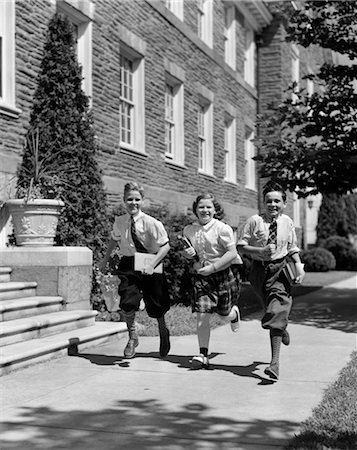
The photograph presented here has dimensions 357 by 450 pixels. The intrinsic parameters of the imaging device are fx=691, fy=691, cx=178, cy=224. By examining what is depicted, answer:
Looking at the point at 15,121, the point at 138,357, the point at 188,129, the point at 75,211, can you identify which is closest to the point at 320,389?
the point at 138,357

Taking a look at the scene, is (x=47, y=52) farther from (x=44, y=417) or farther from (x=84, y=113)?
(x=44, y=417)

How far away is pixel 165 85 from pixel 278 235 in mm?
10648

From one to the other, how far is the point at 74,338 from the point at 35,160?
321cm

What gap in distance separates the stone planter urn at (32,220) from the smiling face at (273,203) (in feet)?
11.8

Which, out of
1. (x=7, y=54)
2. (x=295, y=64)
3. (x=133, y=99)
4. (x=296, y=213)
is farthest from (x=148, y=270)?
(x=295, y=64)

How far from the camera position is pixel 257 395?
222 inches

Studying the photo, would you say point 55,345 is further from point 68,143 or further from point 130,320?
point 68,143

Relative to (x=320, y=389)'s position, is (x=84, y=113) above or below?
above

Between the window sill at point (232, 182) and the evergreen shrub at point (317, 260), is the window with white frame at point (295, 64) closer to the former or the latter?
the evergreen shrub at point (317, 260)

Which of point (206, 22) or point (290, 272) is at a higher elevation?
point (206, 22)

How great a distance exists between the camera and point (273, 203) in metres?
6.48

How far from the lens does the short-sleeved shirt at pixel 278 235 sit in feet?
21.3

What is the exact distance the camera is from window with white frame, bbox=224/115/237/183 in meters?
21.5

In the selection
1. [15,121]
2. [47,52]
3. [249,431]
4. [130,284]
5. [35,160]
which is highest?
[47,52]
